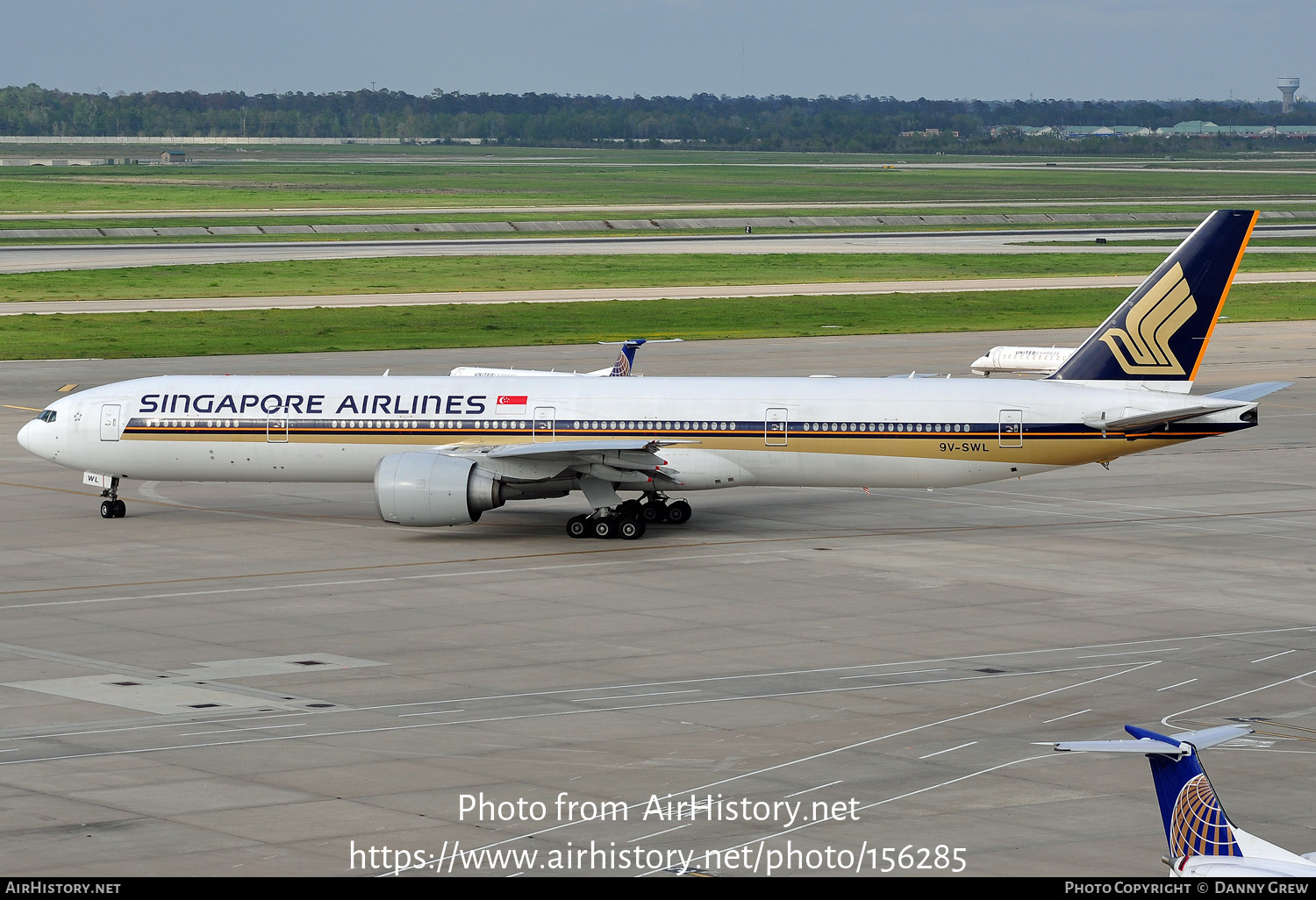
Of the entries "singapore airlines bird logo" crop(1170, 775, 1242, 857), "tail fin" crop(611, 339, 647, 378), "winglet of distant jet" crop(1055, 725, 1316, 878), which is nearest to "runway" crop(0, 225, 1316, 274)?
"tail fin" crop(611, 339, 647, 378)

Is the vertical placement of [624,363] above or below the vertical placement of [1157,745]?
above

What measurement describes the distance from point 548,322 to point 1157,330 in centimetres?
5668

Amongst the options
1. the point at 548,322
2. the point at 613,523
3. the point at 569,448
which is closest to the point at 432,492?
the point at 569,448

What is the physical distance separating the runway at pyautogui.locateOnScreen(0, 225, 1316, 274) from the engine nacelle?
290ft

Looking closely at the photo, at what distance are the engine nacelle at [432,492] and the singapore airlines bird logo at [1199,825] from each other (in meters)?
30.4

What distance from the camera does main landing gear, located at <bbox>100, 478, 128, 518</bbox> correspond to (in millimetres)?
49344

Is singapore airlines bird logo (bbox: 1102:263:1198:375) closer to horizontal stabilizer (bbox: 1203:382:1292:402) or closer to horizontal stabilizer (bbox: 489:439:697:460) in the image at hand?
horizontal stabilizer (bbox: 1203:382:1292:402)

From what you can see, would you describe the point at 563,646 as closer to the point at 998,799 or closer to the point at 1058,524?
the point at 998,799

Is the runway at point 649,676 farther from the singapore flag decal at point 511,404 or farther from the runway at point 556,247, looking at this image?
the runway at point 556,247

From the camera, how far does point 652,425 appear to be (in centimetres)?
4691

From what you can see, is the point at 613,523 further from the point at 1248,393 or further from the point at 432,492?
the point at 1248,393

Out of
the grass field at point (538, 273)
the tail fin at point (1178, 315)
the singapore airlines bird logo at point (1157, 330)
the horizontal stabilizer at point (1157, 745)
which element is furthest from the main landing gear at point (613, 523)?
the grass field at point (538, 273)

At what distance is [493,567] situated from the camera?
42.5 m

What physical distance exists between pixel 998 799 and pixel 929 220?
167 m
